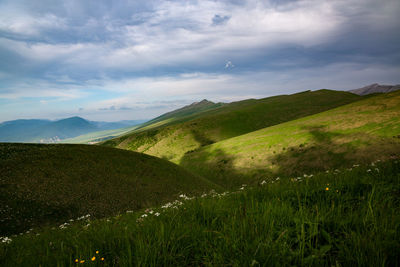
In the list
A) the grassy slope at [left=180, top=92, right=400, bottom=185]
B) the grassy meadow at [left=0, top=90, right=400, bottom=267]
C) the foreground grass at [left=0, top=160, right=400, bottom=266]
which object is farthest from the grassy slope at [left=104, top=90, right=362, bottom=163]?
the foreground grass at [left=0, top=160, right=400, bottom=266]

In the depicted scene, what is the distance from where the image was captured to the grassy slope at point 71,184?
17.8 meters

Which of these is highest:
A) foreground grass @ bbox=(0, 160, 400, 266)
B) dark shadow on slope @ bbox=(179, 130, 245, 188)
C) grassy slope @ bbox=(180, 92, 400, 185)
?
foreground grass @ bbox=(0, 160, 400, 266)

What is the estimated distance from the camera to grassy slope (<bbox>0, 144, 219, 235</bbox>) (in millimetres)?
17781

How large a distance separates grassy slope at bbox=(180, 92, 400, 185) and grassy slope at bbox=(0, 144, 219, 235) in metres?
18.3

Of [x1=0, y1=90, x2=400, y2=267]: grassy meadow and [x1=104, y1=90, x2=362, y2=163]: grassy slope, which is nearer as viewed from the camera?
[x1=0, y1=90, x2=400, y2=267]: grassy meadow

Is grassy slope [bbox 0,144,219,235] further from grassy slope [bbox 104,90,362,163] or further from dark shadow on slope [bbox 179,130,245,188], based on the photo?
grassy slope [bbox 104,90,362,163]

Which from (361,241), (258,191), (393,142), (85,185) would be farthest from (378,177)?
(393,142)

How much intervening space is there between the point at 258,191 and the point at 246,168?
142 ft

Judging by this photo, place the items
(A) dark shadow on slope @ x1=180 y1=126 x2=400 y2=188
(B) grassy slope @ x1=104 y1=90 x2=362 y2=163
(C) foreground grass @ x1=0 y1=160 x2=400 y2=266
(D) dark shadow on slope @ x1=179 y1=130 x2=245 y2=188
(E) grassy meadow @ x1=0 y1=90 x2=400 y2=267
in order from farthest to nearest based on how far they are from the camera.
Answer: (B) grassy slope @ x1=104 y1=90 x2=362 y2=163 < (D) dark shadow on slope @ x1=179 y1=130 x2=245 y2=188 < (A) dark shadow on slope @ x1=180 y1=126 x2=400 y2=188 < (E) grassy meadow @ x1=0 y1=90 x2=400 y2=267 < (C) foreground grass @ x1=0 y1=160 x2=400 y2=266

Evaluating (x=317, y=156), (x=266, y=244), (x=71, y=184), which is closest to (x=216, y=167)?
(x=317, y=156)

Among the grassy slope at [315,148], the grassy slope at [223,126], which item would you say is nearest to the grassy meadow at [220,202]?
the grassy slope at [315,148]

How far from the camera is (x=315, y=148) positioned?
1630 inches

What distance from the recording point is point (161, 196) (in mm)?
25984

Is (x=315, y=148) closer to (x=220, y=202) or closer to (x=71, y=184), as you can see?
(x=220, y=202)
